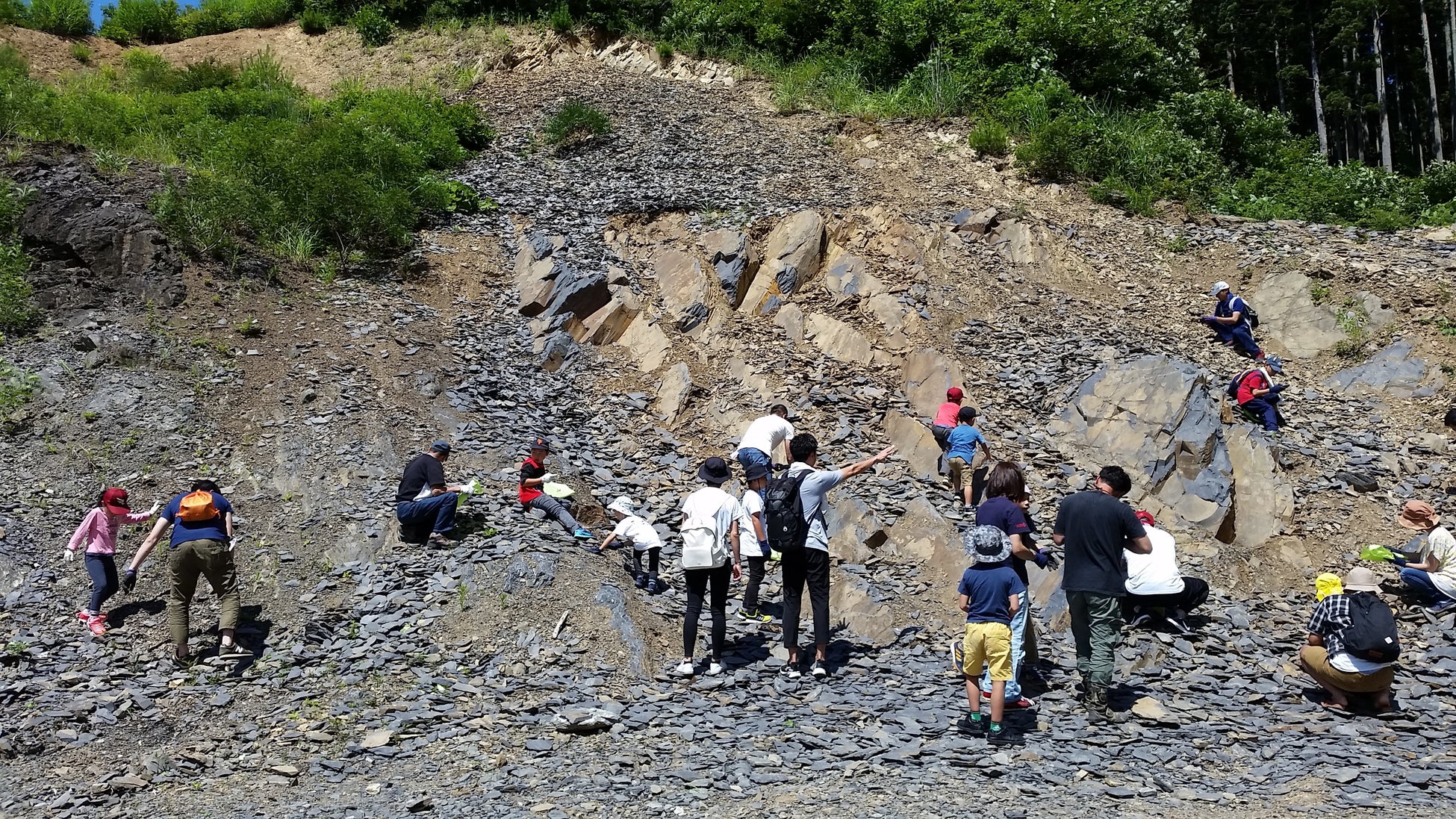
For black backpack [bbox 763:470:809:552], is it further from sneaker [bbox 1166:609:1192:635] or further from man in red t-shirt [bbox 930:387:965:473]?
man in red t-shirt [bbox 930:387:965:473]

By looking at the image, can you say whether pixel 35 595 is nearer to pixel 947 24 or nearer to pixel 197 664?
pixel 197 664

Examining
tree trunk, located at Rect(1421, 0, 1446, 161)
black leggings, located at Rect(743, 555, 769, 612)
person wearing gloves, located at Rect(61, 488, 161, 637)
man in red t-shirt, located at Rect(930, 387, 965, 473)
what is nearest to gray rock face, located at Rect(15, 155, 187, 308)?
person wearing gloves, located at Rect(61, 488, 161, 637)

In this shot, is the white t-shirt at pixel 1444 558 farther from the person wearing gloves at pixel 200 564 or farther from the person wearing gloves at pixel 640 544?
the person wearing gloves at pixel 200 564

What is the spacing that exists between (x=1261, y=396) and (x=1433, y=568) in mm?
3352

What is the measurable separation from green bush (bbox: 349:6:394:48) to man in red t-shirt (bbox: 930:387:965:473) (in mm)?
22299

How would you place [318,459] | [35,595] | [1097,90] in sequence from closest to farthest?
[35,595] → [318,459] → [1097,90]

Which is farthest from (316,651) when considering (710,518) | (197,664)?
(710,518)

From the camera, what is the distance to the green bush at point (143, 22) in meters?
27.1

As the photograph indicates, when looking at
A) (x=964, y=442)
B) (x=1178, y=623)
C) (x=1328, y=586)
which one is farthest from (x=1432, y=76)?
(x=1178, y=623)

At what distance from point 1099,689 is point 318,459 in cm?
878

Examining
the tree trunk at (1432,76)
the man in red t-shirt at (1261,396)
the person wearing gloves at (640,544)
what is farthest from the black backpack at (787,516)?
the tree trunk at (1432,76)

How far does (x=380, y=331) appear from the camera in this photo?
45.7ft

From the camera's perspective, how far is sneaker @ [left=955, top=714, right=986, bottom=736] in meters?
6.45

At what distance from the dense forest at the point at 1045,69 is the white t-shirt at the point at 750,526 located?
1169 centimetres
